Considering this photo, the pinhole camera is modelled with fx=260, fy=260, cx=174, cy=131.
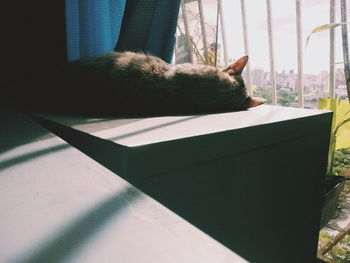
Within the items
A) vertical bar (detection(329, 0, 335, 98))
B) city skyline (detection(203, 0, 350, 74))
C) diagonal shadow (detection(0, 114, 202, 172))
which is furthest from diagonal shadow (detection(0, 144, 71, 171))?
vertical bar (detection(329, 0, 335, 98))

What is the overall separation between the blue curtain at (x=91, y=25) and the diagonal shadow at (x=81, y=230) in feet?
3.93

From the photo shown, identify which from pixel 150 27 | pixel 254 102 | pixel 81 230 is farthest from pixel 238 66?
pixel 81 230

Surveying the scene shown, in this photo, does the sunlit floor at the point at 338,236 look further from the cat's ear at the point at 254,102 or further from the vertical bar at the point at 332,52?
the vertical bar at the point at 332,52

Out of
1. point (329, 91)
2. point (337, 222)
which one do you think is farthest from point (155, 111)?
point (329, 91)

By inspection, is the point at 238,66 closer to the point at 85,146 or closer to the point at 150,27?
the point at 150,27

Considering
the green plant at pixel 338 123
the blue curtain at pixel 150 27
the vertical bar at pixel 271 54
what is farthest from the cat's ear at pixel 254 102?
the vertical bar at pixel 271 54

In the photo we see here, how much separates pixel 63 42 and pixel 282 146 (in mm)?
1125

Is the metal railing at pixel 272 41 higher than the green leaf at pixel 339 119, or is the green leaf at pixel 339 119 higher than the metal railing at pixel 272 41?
the metal railing at pixel 272 41

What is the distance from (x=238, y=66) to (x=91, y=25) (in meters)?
0.75

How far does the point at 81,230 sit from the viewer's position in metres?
0.19

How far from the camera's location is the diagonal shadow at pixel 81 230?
0.16 meters

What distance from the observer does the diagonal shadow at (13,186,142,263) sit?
0.16 meters

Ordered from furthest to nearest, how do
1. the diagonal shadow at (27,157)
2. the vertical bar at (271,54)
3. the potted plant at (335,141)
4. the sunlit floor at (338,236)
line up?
the vertical bar at (271,54) < the potted plant at (335,141) < the sunlit floor at (338,236) < the diagonal shadow at (27,157)

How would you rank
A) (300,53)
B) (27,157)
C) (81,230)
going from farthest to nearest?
1. (300,53)
2. (27,157)
3. (81,230)
